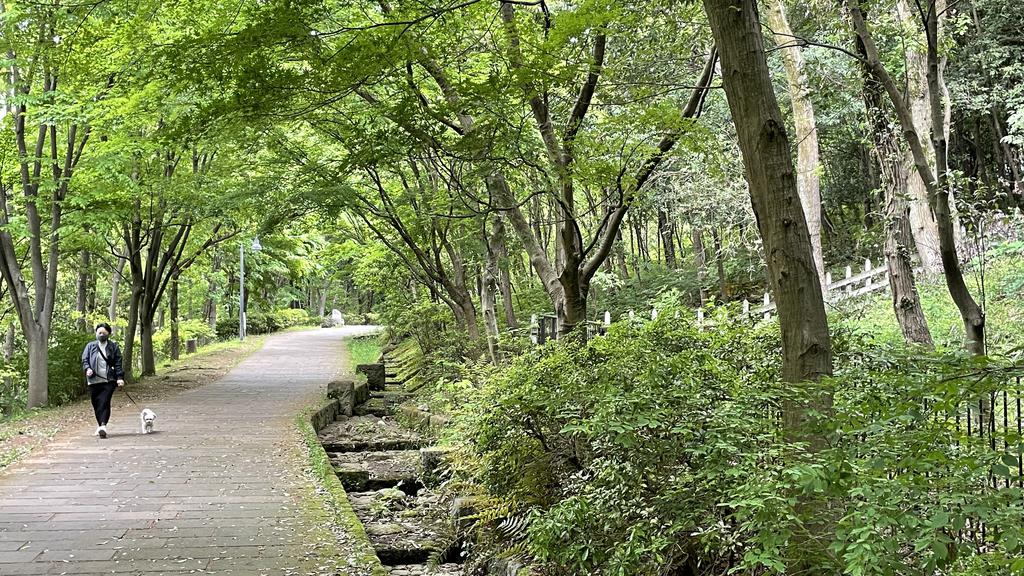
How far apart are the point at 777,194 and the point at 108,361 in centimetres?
994

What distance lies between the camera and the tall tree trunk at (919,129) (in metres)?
10.1

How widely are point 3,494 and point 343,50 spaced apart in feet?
19.2

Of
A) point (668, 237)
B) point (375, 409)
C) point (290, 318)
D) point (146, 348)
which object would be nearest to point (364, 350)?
point (146, 348)

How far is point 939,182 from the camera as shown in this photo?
5758 millimetres

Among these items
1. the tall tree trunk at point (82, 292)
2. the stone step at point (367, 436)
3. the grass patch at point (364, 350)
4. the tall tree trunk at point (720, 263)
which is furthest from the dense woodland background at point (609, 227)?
the grass patch at point (364, 350)

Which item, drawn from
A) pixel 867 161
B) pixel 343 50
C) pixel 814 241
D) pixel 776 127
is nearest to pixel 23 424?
pixel 343 50

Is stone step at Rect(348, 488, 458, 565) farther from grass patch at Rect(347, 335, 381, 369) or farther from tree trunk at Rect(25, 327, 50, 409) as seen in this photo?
grass patch at Rect(347, 335, 381, 369)

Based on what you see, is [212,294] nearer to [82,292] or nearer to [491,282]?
[82,292]

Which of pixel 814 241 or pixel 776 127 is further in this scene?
pixel 814 241

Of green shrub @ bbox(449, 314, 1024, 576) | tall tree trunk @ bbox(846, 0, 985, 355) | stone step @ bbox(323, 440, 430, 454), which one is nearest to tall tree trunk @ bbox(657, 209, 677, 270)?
stone step @ bbox(323, 440, 430, 454)

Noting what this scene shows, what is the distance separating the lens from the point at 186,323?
25.8 metres

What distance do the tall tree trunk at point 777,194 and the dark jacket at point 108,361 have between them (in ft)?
31.7

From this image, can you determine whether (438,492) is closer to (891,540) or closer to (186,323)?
(891,540)

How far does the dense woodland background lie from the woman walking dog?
331cm
